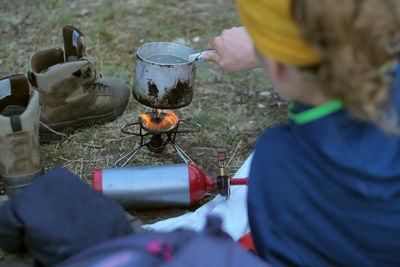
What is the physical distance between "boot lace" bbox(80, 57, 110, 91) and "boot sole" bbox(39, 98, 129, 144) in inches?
6.5

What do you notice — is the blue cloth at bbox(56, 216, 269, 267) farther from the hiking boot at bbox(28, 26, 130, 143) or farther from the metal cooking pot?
the hiking boot at bbox(28, 26, 130, 143)

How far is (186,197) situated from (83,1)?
3010 mm

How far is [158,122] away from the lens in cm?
240

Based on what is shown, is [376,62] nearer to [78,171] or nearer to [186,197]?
[186,197]

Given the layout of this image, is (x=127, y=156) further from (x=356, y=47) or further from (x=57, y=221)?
(x=356, y=47)

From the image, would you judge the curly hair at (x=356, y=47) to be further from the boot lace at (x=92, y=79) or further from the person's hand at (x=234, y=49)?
the boot lace at (x=92, y=79)

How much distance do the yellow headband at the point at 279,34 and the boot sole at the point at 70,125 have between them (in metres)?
1.79

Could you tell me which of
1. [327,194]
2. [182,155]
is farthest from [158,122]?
[327,194]

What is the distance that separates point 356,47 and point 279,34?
0.17 m

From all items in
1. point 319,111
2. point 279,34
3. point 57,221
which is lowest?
point 57,221

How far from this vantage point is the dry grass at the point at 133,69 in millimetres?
2570

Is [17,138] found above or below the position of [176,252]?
below

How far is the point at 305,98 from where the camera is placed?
3.74 feet

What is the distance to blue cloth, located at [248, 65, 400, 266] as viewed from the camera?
1090mm
